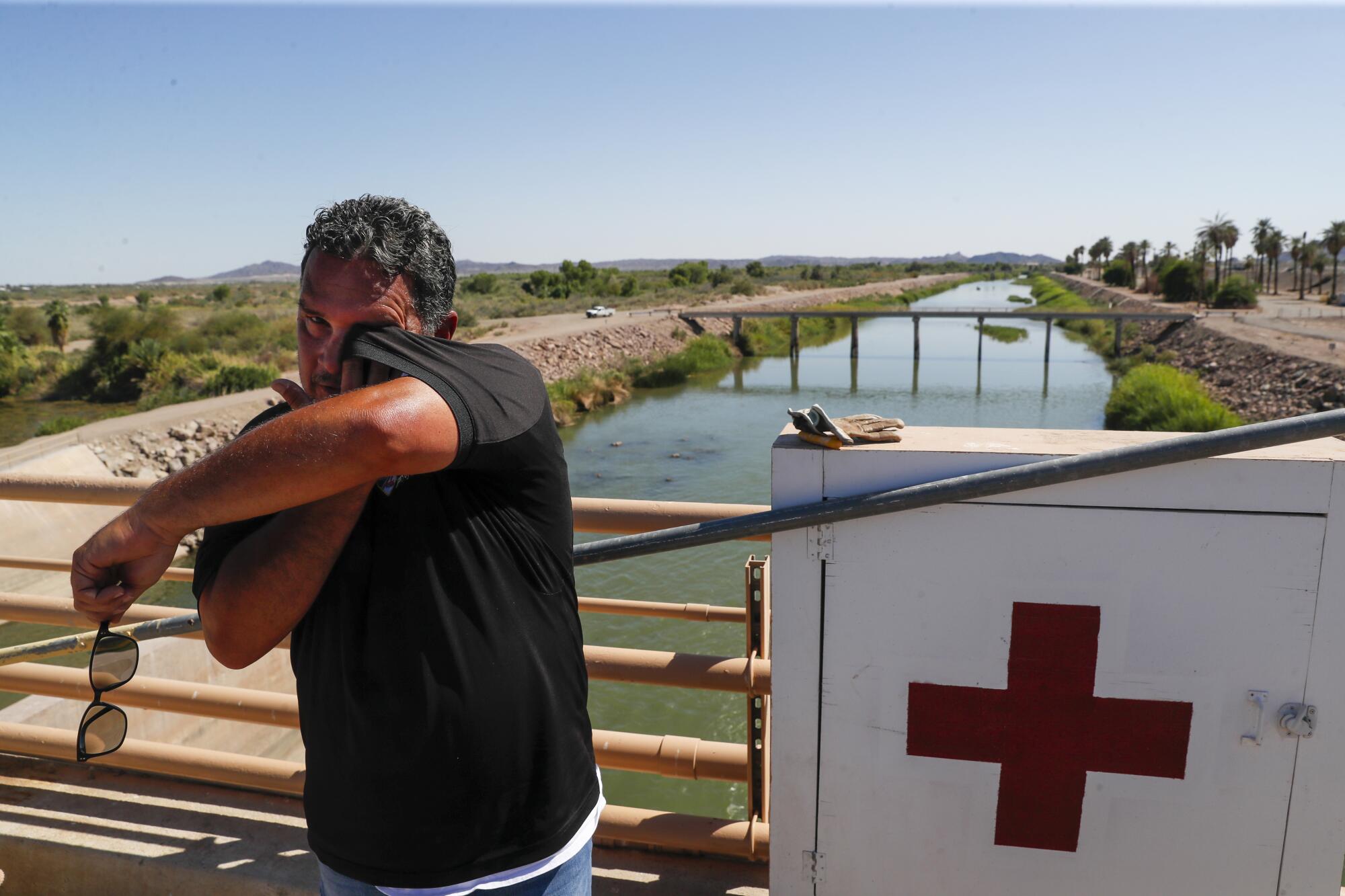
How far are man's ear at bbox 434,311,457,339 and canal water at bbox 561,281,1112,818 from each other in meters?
5.41

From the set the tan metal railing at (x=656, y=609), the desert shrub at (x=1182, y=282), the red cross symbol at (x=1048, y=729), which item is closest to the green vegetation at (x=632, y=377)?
the tan metal railing at (x=656, y=609)

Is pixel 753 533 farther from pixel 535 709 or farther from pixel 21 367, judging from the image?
pixel 21 367

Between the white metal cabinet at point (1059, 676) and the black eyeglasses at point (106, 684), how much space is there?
1.03 m

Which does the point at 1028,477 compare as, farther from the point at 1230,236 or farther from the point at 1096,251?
the point at 1096,251

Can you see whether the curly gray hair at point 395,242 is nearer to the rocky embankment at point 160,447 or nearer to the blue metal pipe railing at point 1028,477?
the blue metal pipe railing at point 1028,477

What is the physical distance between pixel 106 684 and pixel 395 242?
0.82 metres

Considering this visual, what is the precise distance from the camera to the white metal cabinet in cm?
138

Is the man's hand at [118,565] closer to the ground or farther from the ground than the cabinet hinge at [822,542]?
farther from the ground

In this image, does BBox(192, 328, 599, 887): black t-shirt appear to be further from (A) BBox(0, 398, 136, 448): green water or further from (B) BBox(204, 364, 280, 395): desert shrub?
(B) BBox(204, 364, 280, 395): desert shrub

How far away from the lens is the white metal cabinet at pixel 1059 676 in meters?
A: 1.38

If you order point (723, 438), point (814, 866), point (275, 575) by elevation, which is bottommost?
point (723, 438)

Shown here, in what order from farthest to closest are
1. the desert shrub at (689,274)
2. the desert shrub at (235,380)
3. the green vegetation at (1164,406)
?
the desert shrub at (689,274), the desert shrub at (235,380), the green vegetation at (1164,406)

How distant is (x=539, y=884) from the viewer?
1.10m

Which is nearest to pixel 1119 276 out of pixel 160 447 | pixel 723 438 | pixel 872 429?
pixel 723 438
